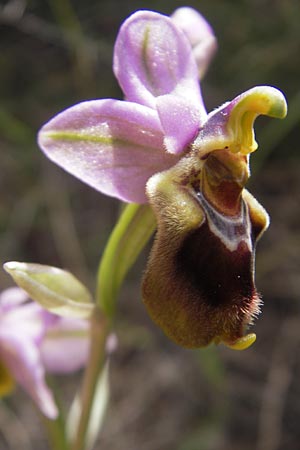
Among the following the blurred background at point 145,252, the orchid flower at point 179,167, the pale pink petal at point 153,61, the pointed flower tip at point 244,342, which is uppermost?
the pale pink petal at point 153,61

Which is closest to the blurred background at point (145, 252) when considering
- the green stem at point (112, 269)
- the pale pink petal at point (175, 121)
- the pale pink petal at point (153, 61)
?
the green stem at point (112, 269)

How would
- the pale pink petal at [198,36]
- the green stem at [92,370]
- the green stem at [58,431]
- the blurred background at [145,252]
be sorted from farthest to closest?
the blurred background at [145,252] → the green stem at [58,431] → the pale pink petal at [198,36] → the green stem at [92,370]

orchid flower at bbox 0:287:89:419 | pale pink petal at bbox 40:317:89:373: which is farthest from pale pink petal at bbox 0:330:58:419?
pale pink petal at bbox 40:317:89:373

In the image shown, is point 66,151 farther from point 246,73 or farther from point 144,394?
point 144,394

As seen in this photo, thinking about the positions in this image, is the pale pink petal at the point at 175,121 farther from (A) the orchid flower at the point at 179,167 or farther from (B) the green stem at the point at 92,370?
(B) the green stem at the point at 92,370

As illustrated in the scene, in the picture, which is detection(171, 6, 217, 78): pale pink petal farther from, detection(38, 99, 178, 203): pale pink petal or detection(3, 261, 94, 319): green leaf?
detection(3, 261, 94, 319): green leaf

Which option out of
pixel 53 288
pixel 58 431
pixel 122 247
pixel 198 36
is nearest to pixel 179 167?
pixel 122 247

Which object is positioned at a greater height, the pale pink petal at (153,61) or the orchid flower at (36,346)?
the pale pink petal at (153,61)
